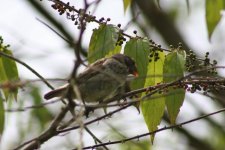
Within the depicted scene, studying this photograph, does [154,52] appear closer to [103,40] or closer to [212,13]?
[103,40]

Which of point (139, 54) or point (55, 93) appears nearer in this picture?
point (139, 54)

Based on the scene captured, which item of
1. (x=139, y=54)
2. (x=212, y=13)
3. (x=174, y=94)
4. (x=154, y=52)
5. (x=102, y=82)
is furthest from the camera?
(x=102, y=82)

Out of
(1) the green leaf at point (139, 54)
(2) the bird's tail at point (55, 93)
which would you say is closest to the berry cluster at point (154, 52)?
(1) the green leaf at point (139, 54)

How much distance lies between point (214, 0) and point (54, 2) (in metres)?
1.11

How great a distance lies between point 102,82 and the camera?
4488mm

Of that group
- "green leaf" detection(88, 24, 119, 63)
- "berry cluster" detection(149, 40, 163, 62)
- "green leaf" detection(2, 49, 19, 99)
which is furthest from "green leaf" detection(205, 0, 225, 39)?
"green leaf" detection(2, 49, 19, 99)

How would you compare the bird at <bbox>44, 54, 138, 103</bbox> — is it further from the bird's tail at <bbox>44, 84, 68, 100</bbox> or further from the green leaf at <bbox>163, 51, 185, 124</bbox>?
the green leaf at <bbox>163, 51, 185, 124</bbox>

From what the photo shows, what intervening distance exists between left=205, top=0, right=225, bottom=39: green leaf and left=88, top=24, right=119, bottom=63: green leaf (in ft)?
2.14

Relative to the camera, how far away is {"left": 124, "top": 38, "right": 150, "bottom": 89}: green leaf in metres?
3.75

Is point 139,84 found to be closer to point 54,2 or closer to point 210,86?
point 210,86

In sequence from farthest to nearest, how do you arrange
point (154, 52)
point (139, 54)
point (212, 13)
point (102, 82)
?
point (102, 82) → point (212, 13) → point (154, 52) → point (139, 54)

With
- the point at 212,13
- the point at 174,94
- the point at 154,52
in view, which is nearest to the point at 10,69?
the point at 154,52

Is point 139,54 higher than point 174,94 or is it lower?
higher

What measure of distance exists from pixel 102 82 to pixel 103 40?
27.5 inches
